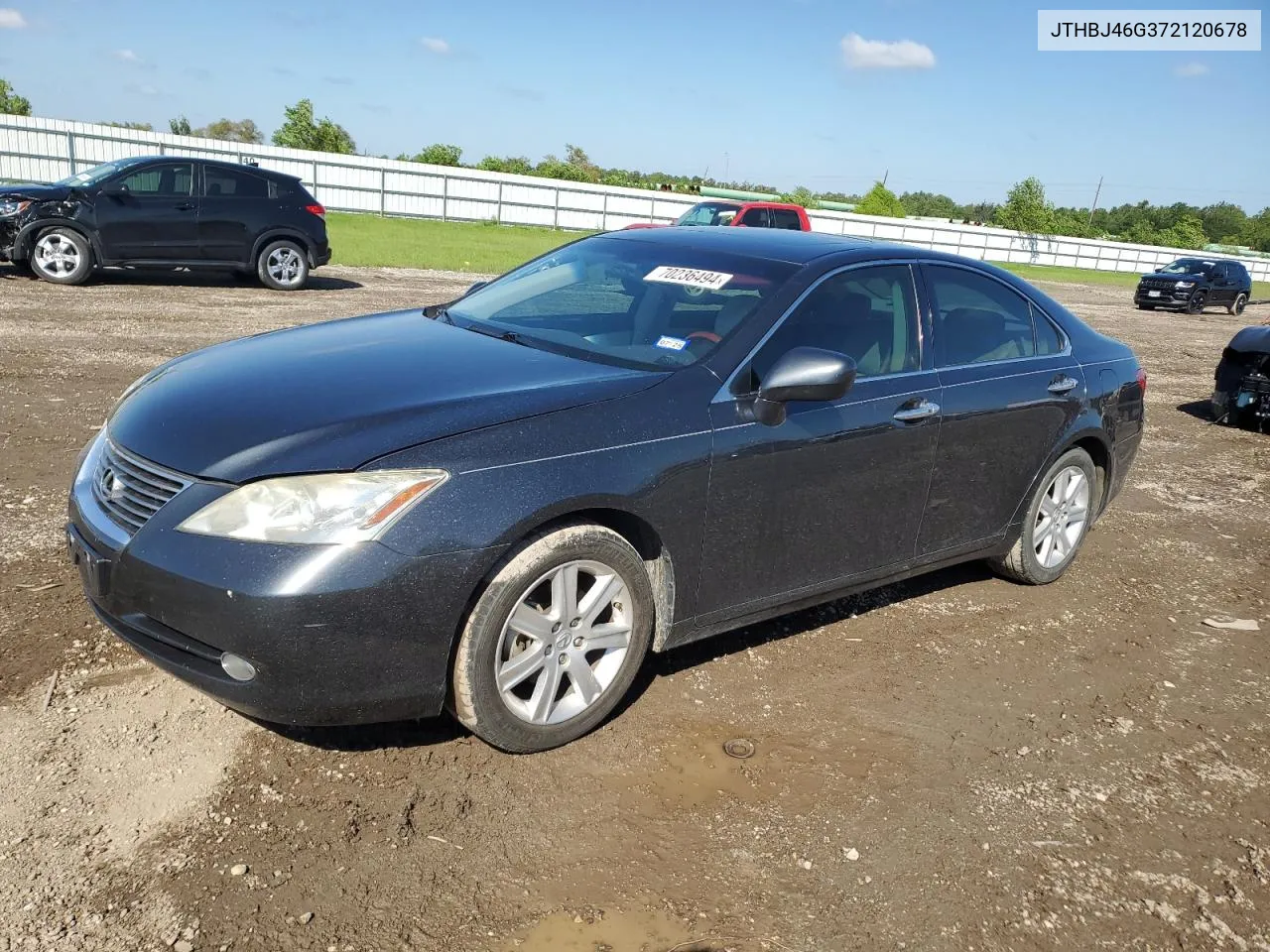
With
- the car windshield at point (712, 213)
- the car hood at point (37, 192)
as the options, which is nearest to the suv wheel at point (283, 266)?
the car hood at point (37, 192)

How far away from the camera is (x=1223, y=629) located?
5.03m

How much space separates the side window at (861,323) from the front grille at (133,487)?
78.3 inches

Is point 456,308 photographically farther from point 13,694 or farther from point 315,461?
point 13,694

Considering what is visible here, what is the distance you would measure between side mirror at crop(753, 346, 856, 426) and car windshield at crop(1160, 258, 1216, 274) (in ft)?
93.2

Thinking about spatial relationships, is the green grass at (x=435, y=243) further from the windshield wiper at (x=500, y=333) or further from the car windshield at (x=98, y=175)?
the windshield wiper at (x=500, y=333)

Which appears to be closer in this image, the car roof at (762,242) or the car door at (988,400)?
the car roof at (762,242)

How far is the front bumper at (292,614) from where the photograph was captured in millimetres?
2777

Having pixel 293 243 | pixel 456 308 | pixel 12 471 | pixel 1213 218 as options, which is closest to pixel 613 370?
pixel 456 308

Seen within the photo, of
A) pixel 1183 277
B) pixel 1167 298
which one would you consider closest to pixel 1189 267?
pixel 1183 277

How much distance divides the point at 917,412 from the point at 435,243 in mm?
25125

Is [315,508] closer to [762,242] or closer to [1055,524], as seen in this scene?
[762,242]

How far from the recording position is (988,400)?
15.0 feet

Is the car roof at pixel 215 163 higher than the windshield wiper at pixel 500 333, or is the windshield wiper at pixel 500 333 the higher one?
the car roof at pixel 215 163

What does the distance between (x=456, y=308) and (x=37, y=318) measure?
26.9 ft
